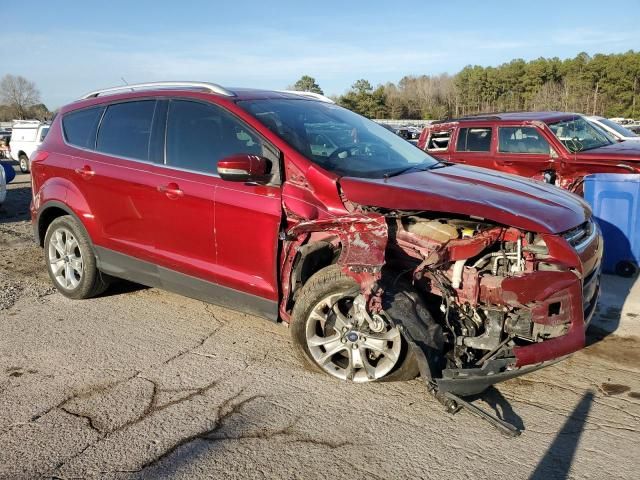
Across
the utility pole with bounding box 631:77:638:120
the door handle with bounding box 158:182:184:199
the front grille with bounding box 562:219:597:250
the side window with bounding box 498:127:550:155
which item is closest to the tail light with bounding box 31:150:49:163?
the door handle with bounding box 158:182:184:199

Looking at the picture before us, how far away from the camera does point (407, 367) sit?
3.40 metres

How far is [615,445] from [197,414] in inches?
89.9

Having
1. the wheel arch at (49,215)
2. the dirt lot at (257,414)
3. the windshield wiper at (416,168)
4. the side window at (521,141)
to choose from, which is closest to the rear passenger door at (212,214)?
the dirt lot at (257,414)

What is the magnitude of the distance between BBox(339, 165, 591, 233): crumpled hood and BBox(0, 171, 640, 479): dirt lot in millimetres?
1097

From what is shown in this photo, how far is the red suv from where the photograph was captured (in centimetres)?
317

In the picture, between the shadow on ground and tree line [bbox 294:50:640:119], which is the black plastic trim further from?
tree line [bbox 294:50:640:119]

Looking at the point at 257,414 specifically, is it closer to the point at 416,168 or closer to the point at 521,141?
the point at 416,168

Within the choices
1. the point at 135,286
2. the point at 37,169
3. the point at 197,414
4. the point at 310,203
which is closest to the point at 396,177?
the point at 310,203

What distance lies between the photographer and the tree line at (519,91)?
60.1m

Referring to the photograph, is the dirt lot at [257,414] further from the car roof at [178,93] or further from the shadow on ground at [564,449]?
the car roof at [178,93]

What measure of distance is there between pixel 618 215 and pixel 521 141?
8.12ft

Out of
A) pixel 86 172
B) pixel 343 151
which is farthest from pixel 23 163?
pixel 343 151

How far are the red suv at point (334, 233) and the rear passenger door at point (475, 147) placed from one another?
4.01 m

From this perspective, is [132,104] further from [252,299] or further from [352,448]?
[352,448]
